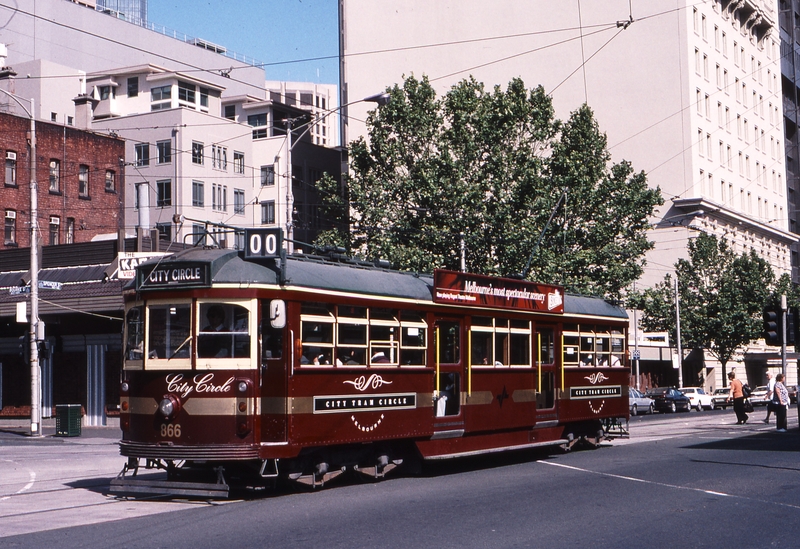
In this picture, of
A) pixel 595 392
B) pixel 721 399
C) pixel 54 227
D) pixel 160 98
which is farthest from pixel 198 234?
pixel 160 98

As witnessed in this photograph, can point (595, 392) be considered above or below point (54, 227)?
below

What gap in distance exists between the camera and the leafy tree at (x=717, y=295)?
5853 centimetres

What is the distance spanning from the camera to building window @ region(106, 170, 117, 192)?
190 feet

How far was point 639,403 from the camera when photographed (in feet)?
160

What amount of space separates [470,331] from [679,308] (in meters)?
43.9

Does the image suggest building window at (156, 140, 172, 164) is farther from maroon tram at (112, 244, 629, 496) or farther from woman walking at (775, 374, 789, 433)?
maroon tram at (112, 244, 629, 496)

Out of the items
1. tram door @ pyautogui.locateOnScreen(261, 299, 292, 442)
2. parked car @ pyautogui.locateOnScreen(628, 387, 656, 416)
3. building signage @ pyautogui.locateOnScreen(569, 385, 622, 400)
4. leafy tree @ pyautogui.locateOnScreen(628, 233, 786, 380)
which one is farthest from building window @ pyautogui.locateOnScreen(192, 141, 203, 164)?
tram door @ pyautogui.locateOnScreen(261, 299, 292, 442)

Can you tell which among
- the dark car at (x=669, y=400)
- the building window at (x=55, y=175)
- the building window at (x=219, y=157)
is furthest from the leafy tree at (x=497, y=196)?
the building window at (x=219, y=157)

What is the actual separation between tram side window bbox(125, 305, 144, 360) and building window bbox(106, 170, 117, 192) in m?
45.5

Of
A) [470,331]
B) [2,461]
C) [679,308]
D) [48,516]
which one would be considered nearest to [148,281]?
[48,516]

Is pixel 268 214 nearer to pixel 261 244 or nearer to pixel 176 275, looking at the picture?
Answer: pixel 261 244

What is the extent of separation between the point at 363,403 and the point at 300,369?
1.44 meters

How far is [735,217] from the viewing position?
64.9m

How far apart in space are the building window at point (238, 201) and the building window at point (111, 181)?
9203 mm
